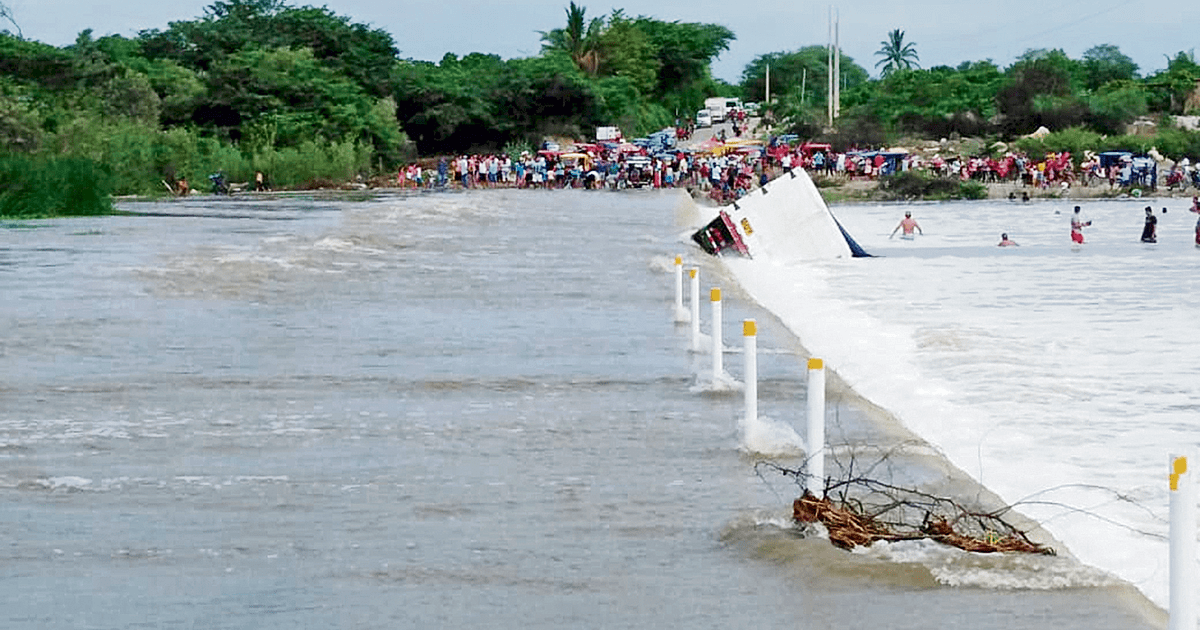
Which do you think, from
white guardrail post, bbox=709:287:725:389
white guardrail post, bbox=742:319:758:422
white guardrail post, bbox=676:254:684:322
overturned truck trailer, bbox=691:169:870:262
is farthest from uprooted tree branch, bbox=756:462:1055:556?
overturned truck trailer, bbox=691:169:870:262

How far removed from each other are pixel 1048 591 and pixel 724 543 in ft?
6.09

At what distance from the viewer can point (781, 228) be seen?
135ft

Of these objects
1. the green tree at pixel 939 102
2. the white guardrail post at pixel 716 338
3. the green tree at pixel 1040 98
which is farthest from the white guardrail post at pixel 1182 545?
the green tree at pixel 939 102

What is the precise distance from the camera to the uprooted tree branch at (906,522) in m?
9.43

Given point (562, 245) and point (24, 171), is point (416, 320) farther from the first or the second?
point (24, 171)

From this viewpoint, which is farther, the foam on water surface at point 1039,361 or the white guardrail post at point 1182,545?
the foam on water surface at point 1039,361

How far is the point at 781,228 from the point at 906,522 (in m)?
31.0

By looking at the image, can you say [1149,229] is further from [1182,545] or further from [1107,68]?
[1107,68]

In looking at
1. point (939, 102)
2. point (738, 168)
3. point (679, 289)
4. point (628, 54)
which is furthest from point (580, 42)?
point (679, 289)

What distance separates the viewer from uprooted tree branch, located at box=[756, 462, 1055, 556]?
371 inches

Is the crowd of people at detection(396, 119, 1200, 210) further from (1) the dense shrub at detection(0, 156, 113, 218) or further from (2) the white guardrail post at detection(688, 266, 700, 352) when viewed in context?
(2) the white guardrail post at detection(688, 266, 700, 352)

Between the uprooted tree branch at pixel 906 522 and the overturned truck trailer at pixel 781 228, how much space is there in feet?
97.3

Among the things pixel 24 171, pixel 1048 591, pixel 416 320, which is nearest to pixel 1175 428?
pixel 1048 591

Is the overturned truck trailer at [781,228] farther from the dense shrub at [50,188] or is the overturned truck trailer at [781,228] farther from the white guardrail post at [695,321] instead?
the white guardrail post at [695,321]
